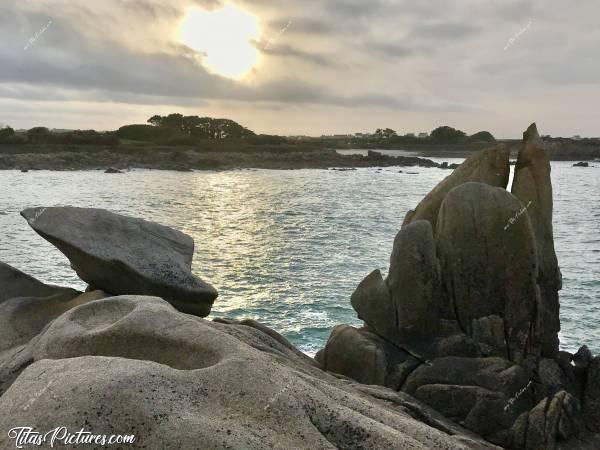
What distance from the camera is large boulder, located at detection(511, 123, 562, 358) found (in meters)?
14.8

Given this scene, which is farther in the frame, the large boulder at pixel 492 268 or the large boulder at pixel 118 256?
the large boulder at pixel 492 268

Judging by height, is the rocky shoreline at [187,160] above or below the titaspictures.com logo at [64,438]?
below

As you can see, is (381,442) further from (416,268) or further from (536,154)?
(536,154)

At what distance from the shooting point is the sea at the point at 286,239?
2256cm

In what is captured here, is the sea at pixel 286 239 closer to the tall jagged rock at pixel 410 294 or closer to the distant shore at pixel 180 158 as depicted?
the tall jagged rock at pixel 410 294

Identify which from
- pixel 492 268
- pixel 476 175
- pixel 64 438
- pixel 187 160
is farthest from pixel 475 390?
pixel 187 160

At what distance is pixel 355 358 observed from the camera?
46.6 feet

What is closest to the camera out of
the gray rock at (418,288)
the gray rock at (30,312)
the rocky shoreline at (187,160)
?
the gray rock at (30,312)

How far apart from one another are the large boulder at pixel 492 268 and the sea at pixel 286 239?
18.0 feet

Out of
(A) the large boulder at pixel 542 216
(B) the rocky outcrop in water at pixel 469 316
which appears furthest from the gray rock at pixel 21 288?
(A) the large boulder at pixel 542 216

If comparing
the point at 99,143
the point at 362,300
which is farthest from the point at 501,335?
the point at 99,143

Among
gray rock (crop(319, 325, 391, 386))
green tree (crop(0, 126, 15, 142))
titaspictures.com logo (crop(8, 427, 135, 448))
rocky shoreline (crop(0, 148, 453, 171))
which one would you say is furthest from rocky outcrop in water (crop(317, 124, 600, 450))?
green tree (crop(0, 126, 15, 142))

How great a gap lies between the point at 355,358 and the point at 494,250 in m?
4.45

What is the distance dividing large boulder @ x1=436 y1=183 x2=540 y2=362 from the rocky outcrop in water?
25mm
